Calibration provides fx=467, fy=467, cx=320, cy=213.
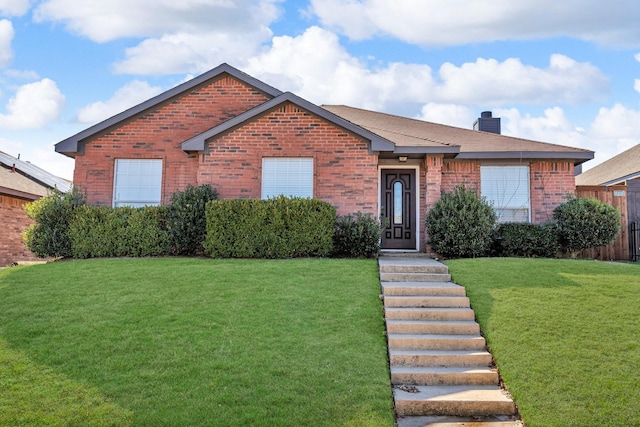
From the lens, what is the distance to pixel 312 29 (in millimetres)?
13281

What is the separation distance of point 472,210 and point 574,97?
7.51 meters

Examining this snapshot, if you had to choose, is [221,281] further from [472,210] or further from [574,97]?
[574,97]

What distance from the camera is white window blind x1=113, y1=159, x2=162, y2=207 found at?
13.4 m

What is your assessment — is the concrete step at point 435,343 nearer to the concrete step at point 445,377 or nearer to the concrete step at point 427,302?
the concrete step at point 445,377

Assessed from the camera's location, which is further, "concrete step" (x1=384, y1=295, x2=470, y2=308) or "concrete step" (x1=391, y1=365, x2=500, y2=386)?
"concrete step" (x1=384, y1=295, x2=470, y2=308)

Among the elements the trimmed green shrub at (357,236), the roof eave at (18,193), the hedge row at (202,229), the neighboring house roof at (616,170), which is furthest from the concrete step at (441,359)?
the neighboring house roof at (616,170)

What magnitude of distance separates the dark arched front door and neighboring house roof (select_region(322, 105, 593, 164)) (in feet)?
3.51

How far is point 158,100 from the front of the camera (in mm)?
13711

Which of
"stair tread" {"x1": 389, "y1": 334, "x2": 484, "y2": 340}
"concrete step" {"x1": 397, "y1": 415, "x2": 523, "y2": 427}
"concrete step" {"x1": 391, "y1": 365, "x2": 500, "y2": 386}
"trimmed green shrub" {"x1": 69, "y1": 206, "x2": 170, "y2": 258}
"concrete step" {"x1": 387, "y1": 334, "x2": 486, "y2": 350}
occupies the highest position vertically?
"trimmed green shrub" {"x1": 69, "y1": 206, "x2": 170, "y2": 258}

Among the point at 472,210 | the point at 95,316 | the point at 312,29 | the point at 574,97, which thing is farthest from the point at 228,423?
the point at 574,97

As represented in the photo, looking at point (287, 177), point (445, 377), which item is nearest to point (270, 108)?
point (287, 177)

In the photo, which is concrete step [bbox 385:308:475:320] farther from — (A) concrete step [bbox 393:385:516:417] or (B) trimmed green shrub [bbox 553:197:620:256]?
(B) trimmed green shrub [bbox 553:197:620:256]

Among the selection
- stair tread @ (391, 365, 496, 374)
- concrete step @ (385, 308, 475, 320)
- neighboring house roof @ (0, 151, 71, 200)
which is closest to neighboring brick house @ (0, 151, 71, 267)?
neighboring house roof @ (0, 151, 71, 200)

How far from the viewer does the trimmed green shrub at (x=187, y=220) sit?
1157 cm
